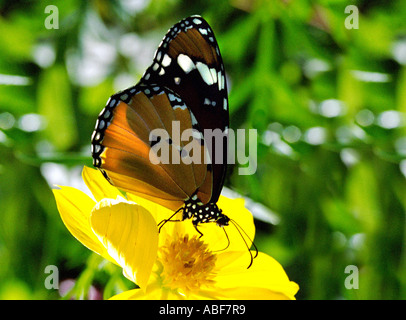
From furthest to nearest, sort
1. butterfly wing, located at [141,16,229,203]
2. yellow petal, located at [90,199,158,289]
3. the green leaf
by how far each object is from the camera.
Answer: the green leaf < butterfly wing, located at [141,16,229,203] < yellow petal, located at [90,199,158,289]

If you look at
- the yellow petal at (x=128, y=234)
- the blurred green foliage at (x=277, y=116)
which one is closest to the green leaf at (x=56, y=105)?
the blurred green foliage at (x=277, y=116)

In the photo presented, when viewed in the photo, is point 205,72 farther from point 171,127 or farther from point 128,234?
point 128,234

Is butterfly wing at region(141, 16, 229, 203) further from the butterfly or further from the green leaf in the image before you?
the green leaf

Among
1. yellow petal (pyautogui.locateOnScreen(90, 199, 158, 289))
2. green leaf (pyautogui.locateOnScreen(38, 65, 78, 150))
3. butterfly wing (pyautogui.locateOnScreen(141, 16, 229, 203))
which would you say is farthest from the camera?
green leaf (pyautogui.locateOnScreen(38, 65, 78, 150))

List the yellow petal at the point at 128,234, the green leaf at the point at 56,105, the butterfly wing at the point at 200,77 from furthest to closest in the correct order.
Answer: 1. the green leaf at the point at 56,105
2. the butterfly wing at the point at 200,77
3. the yellow petal at the point at 128,234

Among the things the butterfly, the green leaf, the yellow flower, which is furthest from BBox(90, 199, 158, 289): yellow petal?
the green leaf

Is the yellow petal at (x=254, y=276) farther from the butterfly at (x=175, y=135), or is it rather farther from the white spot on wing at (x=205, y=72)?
the white spot on wing at (x=205, y=72)

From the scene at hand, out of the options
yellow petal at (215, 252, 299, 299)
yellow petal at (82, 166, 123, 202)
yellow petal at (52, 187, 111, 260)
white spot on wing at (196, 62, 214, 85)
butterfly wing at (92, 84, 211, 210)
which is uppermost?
white spot on wing at (196, 62, 214, 85)
